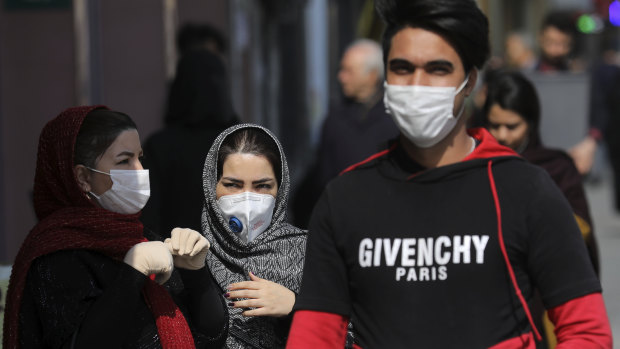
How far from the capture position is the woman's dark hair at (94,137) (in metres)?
3.25

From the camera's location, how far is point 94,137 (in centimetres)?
326

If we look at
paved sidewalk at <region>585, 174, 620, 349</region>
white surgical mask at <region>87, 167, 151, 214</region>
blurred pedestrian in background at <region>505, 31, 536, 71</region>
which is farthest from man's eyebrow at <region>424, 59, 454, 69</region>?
blurred pedestrian in background at <region>505, 31, 536, 71</region>

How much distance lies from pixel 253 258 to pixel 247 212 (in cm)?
13

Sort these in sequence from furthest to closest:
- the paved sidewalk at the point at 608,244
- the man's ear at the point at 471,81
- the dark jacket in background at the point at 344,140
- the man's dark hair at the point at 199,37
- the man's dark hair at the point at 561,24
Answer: the paved sidewalk at the point at 608,244, the man's dark hair at the point at 561,24, the man's dark hair at the point at 199,37, the dark jacket in background at the point at 344,140, the man's ear at the point at 471,81

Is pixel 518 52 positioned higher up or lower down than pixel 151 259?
lower down

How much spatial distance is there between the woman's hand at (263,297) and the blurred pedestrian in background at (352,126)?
313 centimetres

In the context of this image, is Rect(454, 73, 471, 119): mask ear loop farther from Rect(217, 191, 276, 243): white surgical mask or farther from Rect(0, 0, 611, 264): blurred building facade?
Rect(0, 0, 611, 264): blurred building facade

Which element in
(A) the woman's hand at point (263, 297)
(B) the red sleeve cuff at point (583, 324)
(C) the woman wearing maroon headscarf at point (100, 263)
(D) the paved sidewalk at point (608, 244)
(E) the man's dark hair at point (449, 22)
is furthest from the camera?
A: (D) the paved sidewalk at point (608, 244)

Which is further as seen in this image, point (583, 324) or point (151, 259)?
point (151, 259)

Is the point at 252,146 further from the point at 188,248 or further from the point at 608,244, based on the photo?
the point at 608,244

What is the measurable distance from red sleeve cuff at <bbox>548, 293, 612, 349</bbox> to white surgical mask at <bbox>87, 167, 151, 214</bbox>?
122 cm

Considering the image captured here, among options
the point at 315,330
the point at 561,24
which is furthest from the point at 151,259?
the point at 561,24

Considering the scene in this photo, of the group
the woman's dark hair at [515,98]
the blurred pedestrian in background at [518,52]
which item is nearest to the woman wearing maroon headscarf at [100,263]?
the woman's dark hair at [515,98]

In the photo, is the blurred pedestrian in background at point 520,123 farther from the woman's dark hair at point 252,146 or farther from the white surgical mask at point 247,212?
the white surgical mask at point 247,212
